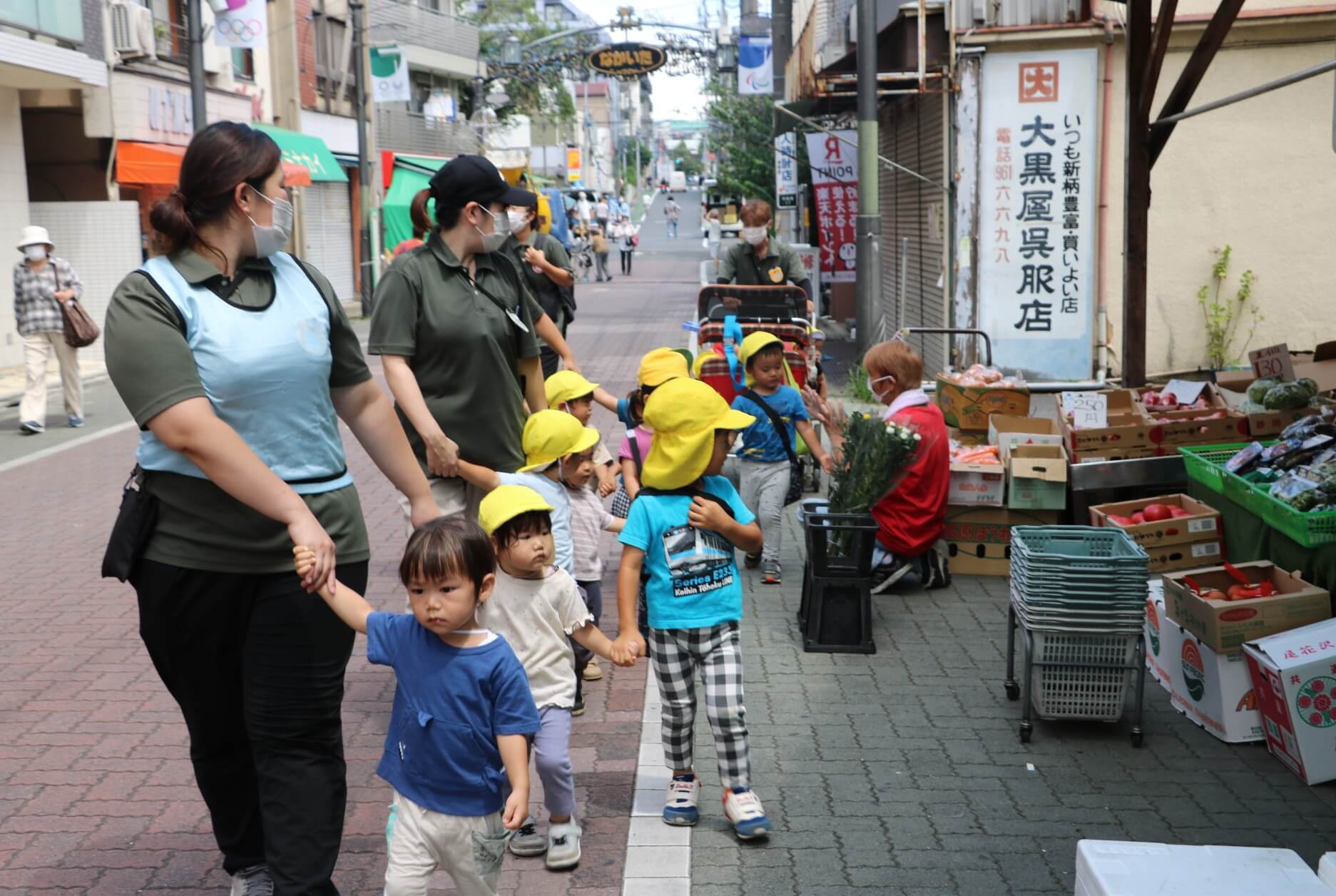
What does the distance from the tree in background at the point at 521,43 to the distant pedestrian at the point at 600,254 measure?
983 centimetres

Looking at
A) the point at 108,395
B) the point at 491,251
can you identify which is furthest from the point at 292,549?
the point at 108,395

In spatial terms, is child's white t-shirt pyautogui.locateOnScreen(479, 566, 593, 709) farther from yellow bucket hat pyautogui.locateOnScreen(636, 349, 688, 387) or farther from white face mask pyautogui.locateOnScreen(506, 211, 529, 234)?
white face mask pyautogui.locateOnScreen(506, 211, 529, 234)

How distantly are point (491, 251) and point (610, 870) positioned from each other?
2213 millimetres

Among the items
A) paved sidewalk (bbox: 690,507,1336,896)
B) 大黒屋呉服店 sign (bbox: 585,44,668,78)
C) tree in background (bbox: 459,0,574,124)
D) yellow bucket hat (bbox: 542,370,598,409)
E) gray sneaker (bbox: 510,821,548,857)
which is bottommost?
paved sidewalk (bbox: 690,507,1336,896)

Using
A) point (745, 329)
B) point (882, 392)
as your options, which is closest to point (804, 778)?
point (882, 392)

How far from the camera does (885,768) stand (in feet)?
17.5

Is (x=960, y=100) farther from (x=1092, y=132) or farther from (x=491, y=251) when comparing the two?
(x=491, y=251)

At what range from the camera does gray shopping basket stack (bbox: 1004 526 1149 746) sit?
5434mm

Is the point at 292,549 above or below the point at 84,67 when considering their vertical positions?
below

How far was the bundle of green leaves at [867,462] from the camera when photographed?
6.87m

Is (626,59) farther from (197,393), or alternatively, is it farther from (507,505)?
(197,393)

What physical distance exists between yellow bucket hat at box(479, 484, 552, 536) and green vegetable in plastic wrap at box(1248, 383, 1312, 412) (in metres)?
5.26

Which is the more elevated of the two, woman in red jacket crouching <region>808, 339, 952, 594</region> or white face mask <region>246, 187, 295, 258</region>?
white face mask <region>246, 187, 295, 258</region>

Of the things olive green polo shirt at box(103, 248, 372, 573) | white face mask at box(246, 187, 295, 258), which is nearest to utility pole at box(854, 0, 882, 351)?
olive green polo shirt at box(103, 248, 372, 573)
